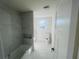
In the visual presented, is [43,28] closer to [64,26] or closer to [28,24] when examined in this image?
[28,24]

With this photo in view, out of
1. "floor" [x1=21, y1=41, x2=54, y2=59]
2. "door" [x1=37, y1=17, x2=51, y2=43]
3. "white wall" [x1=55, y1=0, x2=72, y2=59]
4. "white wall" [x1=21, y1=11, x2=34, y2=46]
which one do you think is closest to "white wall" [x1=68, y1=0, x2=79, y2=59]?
"white wall" [x1=55, y1=0, x2=72, y2=59]

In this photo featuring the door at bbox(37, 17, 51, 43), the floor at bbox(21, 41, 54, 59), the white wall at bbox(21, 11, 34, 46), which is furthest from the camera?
the door at bbox(37, 17, 51, 43)

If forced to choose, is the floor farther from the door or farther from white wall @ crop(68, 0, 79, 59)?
white wall @ crop(68, 0, 79, 59)

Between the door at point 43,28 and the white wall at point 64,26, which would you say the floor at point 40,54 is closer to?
the white wall at point 64,26

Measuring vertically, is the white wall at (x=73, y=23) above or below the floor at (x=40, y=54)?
above

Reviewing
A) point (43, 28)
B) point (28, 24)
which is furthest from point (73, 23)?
point (43, 28)

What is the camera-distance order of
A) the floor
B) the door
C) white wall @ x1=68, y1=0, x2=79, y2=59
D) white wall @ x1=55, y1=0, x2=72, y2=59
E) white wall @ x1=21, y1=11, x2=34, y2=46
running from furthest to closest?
1. the door
2. white wall @ x1=21, y1=11, x2=34, y2=46
3. the floor
4. white wall @ x1=55, y1=0, x2=72, y2=59
5. white wall @ x1=68, y1=0, x2=79, y2=59

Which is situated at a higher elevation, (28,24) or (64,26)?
(28,24)

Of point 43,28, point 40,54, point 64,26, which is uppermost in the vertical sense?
point 64,26

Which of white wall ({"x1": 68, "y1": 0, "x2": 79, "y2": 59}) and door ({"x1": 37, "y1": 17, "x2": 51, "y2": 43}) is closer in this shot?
white wall ({"x1": 68, "y1": 0, "x2": 79, "y2": 59})

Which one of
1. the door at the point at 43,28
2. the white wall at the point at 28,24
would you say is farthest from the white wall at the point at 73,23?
the door at the point at 43,28

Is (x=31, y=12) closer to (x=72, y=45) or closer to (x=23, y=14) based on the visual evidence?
(x=23, y=14)

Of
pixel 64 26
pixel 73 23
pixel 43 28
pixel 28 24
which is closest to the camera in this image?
pixel 73 23

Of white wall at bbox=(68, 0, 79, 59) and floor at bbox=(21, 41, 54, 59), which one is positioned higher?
white wall at bbox=(68, 0, 79, 59)
